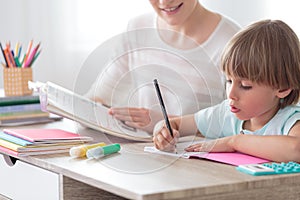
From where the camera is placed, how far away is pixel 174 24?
1926 mm

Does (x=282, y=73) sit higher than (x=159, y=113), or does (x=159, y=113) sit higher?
(x=282, y=73)

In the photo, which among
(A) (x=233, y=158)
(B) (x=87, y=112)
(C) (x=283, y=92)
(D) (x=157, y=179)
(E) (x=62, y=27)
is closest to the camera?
(D) (x=157, y=179)

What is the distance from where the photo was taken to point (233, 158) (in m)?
1.31

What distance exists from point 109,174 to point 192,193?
19 centimetres

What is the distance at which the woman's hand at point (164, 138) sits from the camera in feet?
4.65

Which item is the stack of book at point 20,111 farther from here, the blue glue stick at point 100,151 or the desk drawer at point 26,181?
the blue glue stick at point 100,151

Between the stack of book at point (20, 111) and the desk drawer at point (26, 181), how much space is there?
47 cm

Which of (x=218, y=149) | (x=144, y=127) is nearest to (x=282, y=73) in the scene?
(x=218, y=149)

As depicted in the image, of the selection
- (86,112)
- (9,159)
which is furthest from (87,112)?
(9,159)

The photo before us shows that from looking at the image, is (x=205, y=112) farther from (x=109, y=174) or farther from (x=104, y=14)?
(x=104, y=14)

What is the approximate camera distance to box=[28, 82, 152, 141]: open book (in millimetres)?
1618

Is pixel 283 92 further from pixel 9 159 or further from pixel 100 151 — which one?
pixel 9 159

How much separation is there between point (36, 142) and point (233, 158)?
448 millimetres

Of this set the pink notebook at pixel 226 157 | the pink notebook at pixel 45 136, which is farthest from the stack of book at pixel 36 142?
the pink notebook at pixel 226 157
